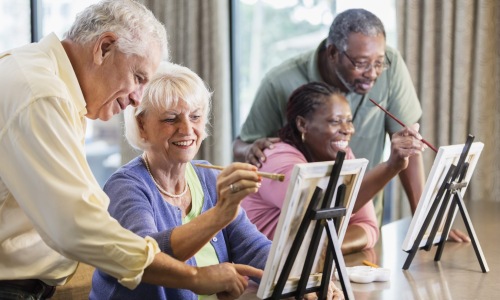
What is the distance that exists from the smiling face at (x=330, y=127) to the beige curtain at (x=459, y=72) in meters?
1.79

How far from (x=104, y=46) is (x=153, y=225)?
1.57 ft

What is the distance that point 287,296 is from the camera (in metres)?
1.77

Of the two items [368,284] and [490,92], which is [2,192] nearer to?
[368,284]

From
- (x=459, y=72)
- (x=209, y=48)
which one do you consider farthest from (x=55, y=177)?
(x=209, y=48)

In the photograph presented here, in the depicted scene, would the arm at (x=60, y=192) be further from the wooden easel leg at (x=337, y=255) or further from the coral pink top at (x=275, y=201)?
the coral pink top at (x=275, y=201)

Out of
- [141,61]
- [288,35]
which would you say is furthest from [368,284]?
[288,35]

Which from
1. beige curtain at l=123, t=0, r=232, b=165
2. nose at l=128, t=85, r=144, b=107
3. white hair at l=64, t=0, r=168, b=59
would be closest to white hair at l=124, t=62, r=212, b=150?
nose at l=128, t=85, r=144, b=107

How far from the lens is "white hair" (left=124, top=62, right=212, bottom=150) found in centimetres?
216

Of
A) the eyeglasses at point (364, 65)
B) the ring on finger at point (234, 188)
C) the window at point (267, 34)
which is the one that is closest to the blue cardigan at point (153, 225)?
the ring on finger at point (234, 188)

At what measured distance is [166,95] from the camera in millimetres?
2162

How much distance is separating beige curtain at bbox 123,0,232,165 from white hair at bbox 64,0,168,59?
3.38 m

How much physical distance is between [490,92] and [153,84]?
2.81 m

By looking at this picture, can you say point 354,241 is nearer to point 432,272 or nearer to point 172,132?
point 432,272

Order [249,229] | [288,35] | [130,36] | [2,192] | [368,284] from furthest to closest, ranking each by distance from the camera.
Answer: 1. [288,35]
2. [249,229]
3. [368,284]
4. [130,36]
5. [2,192]
